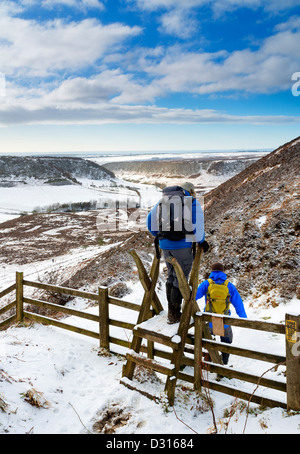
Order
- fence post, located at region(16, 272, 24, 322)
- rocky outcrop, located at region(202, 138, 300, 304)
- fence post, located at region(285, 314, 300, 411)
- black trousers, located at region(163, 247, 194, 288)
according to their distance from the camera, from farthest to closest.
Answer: rocky outcrop, located at region(202, 138, 300, 304), fence post, located at region(16, 272, 24, 322), black trousers, located at region(163, 247, 194, 288), fence post, located at region(285, 314, 300, 411)

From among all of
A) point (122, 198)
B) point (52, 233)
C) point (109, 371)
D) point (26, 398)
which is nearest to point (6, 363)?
point (26, 398)

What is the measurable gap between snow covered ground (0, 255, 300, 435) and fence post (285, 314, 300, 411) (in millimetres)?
187

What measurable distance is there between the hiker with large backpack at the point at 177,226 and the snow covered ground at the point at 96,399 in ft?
4.21

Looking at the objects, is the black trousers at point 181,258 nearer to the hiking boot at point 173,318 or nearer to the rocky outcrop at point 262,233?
the hiking boot at point 173,318

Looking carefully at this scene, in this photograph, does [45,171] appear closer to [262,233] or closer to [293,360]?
[262,233]

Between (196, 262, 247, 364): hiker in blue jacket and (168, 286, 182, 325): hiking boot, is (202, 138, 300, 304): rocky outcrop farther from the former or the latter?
(168, 286, 182, 325): hiking boot

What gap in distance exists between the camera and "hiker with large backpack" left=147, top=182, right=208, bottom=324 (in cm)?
474

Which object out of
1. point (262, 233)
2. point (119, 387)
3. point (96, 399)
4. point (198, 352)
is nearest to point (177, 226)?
point (198, 352)

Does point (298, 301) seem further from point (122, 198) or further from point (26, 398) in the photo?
point (122, 198)

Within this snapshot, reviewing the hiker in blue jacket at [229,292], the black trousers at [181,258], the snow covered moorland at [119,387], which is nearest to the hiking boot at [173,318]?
the snow covered moorland at [119,387]

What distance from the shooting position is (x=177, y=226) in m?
4.76

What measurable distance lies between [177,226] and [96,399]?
9.99 feet

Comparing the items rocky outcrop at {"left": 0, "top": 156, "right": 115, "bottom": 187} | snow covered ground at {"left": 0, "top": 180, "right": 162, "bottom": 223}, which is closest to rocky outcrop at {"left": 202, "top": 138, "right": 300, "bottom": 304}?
snow covered ground at {"left": 0, "top": 180, "right": 162, "bottom": 223}

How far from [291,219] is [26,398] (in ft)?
30.9
